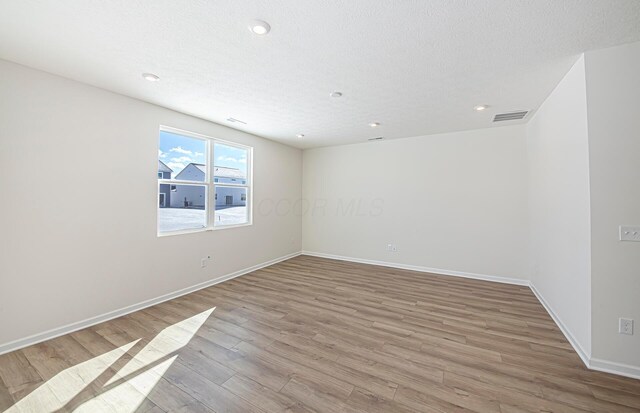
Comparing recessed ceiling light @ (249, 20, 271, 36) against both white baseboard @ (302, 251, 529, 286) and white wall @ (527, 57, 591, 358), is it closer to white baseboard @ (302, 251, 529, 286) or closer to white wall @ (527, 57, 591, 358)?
Answer: white wall @ (527, 57, 591, 358)

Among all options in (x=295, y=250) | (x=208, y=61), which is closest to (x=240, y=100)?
(x=208, y=61)

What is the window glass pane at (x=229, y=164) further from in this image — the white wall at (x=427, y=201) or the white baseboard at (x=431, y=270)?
the white baseboard at (x=431, y=270)

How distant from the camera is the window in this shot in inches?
133

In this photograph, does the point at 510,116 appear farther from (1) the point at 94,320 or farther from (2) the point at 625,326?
(1) the point at 94,320

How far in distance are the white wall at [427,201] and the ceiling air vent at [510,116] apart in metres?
0.46

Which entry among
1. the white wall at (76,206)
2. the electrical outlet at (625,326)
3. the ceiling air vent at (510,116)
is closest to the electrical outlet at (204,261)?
the white wall at (76,206)

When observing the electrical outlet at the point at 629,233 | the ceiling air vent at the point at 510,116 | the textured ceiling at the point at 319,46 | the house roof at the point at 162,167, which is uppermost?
the ceiling air vent at the point at 510,116

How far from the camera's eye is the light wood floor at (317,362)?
1605 millimetres

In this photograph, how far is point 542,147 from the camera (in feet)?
10.2

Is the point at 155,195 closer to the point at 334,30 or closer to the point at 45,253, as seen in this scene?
the point at 45,253

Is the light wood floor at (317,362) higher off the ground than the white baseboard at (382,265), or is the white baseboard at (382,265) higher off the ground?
the white baseboard at (382,265)

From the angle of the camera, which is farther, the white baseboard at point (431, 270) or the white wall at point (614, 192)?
the white baseboard at point (431, 270)

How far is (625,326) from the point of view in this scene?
6.03 ft

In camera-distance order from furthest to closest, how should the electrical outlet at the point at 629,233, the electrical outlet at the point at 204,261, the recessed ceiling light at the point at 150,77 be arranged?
the electrical outlet at the point at 204,261 < the recessed ceiling light at the point at 150,77 < the electrical outlet at the point at 629,233
